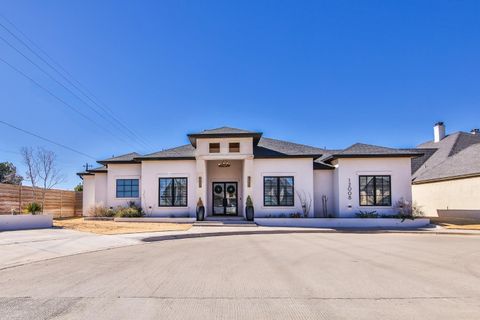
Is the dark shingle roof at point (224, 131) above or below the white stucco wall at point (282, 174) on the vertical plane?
above

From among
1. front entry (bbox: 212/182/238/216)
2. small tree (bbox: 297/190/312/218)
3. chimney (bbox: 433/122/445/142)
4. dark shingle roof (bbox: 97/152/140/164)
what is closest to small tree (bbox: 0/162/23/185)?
dark shingle roof (bbox: 97/152/140/164)

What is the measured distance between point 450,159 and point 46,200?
1201 inches

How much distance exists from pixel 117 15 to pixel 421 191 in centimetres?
2688

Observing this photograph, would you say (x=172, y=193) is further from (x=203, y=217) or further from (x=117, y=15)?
(x=117, y=15)

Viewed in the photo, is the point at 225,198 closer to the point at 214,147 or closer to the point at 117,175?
the point at 214,147

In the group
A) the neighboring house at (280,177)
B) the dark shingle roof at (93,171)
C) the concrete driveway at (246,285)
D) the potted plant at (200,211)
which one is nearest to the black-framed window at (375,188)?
the neighboring house at (280,177)

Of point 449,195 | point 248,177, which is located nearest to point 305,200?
point 248,177

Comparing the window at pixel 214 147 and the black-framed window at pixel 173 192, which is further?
the black-framed window at pixel 173 192

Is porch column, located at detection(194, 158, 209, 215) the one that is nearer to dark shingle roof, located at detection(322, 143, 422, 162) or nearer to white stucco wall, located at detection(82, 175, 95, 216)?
dark shingle roof, located at detection(322, 143, 422, 162)

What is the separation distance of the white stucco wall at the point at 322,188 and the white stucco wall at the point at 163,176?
26.2 ft

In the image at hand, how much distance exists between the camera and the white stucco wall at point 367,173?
23953mm

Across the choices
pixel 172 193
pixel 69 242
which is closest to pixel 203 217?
pixel 172 193

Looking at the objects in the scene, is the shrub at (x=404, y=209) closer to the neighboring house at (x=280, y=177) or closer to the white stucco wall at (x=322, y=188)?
the neighboring house at (x=280, y=177)

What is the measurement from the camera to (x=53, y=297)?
6.39 meters
